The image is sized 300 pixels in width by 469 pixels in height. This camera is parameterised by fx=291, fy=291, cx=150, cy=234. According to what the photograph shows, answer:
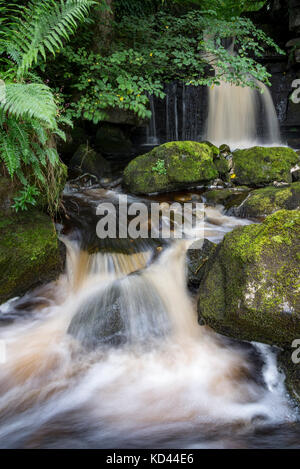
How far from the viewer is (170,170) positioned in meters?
Result: 5.94

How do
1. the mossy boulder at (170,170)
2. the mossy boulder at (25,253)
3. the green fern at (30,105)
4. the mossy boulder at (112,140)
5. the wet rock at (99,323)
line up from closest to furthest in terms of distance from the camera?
the green fern at (30,105) < the wet rock at (99,323) < the mossy boulder at (25,253) < the mossy boulder at (170,170) < the mossy boulder at (112,140)

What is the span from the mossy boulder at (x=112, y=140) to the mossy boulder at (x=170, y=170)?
249 centimetres

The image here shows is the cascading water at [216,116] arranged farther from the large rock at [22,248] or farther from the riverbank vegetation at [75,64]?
the large rock at [22,248]

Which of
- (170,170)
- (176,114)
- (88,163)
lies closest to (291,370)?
(170,170)

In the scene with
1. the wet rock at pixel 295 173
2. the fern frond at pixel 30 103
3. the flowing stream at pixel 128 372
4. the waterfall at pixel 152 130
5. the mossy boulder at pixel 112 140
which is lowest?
the flowing stream at pixel 128 372

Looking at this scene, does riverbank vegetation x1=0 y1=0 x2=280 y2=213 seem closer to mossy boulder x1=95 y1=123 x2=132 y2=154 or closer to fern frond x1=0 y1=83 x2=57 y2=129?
fern frond x1=0 y1=83 x2=57 y2=129

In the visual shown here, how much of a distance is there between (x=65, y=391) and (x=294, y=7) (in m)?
12.7

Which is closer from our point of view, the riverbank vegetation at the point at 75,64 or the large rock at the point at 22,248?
the riverbank vegetation at the point at 75,64

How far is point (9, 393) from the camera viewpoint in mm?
2443

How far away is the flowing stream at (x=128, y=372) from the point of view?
2133 millimetres

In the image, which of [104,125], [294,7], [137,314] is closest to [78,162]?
[104,125]

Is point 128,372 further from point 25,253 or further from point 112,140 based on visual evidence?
point 112,140

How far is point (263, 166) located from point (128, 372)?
17.6 ft

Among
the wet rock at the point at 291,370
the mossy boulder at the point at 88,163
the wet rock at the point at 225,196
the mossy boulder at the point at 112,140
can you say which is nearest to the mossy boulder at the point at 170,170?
the wet rock at the point at 225,196
